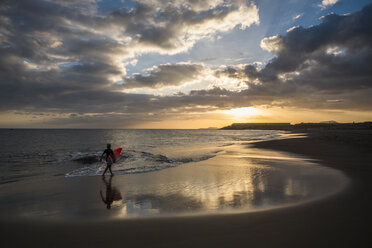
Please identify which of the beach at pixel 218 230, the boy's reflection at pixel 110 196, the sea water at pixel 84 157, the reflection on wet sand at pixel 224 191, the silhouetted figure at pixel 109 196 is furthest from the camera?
the sea water at pixel 84 157

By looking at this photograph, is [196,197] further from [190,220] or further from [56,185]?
[56,185]

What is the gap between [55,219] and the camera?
19.4ft

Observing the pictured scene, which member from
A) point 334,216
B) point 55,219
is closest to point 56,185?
point 55,219

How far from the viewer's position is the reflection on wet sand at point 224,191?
21.5 ft

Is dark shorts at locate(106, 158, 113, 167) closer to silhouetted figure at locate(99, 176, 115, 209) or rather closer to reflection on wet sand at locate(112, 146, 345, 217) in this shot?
silhouetted figure at locate(99, 176, 115, 209)

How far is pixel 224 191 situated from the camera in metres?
8.30

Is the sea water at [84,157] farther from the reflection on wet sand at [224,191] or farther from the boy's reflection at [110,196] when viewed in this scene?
the reflection on wet sand at [224,191]

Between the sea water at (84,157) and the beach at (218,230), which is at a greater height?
the beach at (218,230)

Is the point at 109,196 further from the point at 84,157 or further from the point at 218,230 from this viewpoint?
the point at 84,157

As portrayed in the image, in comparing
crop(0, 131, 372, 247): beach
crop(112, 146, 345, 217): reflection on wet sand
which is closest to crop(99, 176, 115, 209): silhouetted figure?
crop(112, 146, 345, 217): reflection on wet sand

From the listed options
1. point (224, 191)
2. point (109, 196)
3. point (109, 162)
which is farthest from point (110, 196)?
point (109, 162)

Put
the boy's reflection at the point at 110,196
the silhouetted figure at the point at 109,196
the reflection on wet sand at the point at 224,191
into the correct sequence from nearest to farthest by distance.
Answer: the reflection on wet sand at the point at 224,191, the silhouetted figure at the point at 109,196, the boy's reflection at the point at 110,196

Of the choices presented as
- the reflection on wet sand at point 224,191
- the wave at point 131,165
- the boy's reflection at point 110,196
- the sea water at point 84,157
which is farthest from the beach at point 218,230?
the sea water at point 84,157

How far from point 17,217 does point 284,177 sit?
11.8 m
